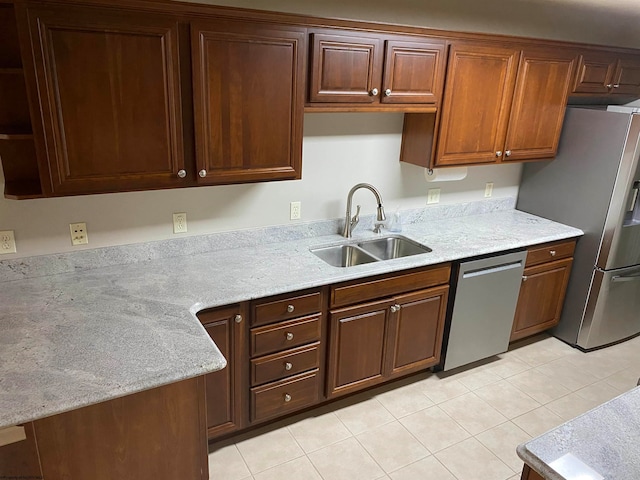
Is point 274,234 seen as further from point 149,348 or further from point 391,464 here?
point 391,464

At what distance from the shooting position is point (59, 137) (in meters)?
1.75

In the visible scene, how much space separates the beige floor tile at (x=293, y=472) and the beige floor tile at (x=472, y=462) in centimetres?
64

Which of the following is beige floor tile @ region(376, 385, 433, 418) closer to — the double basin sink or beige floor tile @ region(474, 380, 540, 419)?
beige floor tile @ region(474, 380, 540, 419)

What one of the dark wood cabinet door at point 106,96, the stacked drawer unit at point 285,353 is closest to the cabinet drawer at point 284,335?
the stacked drawer unit at point 285,353

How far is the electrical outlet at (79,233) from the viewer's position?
2.18 m

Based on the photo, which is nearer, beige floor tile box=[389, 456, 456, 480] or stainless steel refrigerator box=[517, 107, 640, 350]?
beige floor tile box=[389, 456, 456, 480]

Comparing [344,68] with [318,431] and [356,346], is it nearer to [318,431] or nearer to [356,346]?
[356,346]

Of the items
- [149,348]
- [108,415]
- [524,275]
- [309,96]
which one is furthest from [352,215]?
[108,415]

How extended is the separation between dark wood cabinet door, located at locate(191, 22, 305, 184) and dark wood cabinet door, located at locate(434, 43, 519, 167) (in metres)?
0.94

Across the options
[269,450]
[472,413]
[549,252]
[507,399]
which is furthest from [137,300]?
[549,252]

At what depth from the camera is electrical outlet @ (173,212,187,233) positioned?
2.39 m

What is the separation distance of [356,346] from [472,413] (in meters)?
0.80

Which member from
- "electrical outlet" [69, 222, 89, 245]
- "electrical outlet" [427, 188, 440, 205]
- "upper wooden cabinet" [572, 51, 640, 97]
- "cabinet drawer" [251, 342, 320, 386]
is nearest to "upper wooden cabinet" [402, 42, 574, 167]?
"upper wooden cabinet" [572, 51, 640, 97]

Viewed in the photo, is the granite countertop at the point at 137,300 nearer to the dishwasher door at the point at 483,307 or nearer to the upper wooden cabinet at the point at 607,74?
the dishwasher door at the point at 483,307
